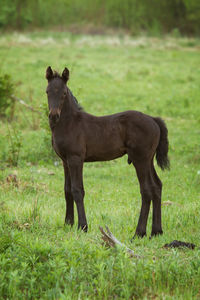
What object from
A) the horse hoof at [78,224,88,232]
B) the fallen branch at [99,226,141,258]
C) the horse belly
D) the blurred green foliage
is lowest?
the horse hoof at [78,224,88,232]

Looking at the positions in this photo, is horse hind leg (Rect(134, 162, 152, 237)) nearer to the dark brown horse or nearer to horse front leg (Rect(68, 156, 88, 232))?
the dark brown horse

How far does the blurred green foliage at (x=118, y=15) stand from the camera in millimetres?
48375

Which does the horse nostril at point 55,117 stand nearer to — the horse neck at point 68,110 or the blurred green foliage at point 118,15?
the horse neck at point 68,110

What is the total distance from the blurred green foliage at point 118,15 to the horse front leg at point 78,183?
43590 millimetres

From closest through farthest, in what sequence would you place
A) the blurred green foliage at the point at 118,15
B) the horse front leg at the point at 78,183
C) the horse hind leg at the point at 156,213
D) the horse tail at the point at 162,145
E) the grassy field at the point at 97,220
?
1. the grassy field at the point at 97,220
2. the horse front leg at the point at 78,183
3. the horse hind leg at the point at 156,213
4. the horse tail at the point at 162,145
5. the blurred green foliage at the point at 118,15

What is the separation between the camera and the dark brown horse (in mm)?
5609

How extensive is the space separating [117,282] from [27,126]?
368 inches

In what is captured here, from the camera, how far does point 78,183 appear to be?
5672 mm

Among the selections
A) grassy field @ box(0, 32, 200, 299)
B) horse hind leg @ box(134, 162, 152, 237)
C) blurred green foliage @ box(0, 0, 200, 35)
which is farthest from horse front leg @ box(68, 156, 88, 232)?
blurred green foliage @ box(0, 0, 200, 35)

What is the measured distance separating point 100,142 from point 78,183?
61cm

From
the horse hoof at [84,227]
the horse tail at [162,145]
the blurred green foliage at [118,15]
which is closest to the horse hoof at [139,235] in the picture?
the horse hoof at [84,227]

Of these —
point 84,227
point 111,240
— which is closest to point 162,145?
point 84,227

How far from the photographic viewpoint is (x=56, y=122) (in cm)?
562

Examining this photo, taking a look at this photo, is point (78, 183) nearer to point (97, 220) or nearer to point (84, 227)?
point (84, 227)
